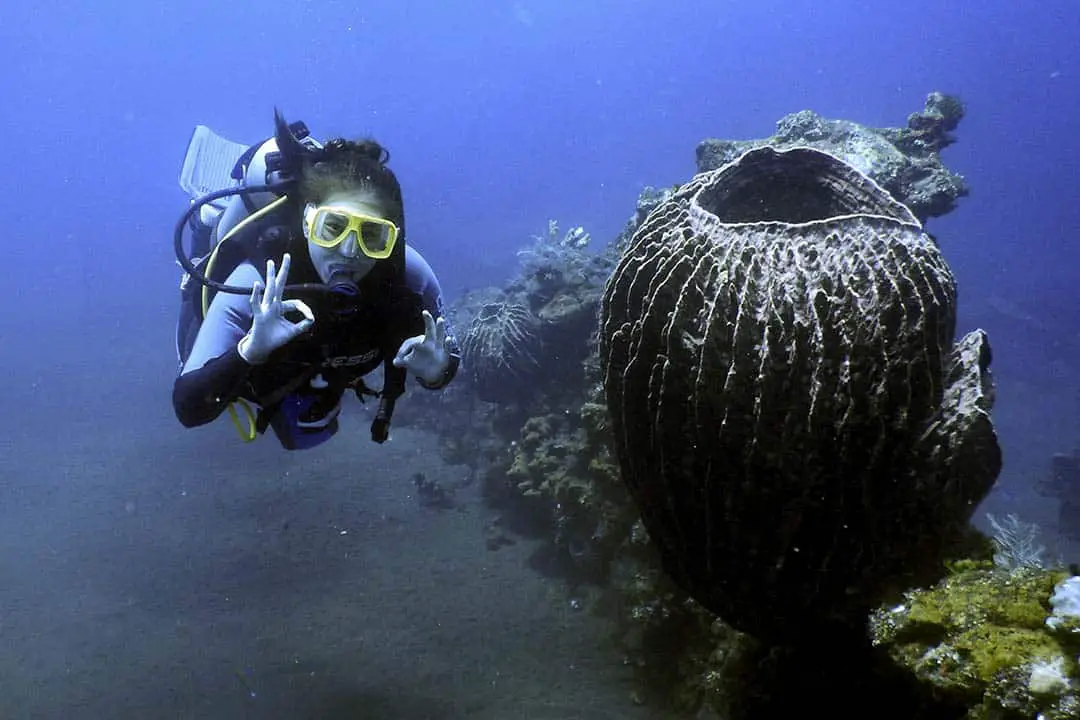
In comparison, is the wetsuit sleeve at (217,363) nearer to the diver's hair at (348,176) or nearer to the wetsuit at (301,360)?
the wetsuit at (301,360)

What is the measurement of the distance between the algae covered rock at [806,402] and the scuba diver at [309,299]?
1672 mm

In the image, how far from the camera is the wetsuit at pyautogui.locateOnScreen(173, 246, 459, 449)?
3533 mm

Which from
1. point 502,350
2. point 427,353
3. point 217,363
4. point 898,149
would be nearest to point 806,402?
point 427,353

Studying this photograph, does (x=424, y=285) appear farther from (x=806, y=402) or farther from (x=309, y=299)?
(x=806, y=402)

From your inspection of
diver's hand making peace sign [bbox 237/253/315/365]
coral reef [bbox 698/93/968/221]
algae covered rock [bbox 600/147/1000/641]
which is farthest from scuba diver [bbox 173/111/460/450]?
coral reef [bbox 698/93/968/221]

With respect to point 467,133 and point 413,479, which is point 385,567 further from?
point 467,133

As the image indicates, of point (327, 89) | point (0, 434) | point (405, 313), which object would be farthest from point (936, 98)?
point (327, 89)

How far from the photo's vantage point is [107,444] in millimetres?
13453

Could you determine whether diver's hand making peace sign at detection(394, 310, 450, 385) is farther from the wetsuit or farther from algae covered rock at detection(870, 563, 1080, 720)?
algae covered rock at detection(870, 563, 1080, 720)

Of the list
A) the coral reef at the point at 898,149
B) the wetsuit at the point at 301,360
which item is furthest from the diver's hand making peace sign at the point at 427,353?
the coral reef at the point at 898,149

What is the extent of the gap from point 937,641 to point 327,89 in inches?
6495

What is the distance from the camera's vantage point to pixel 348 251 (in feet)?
12.5

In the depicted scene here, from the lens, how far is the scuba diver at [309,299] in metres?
3.54

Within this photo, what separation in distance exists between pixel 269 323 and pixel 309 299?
0.61 metres
